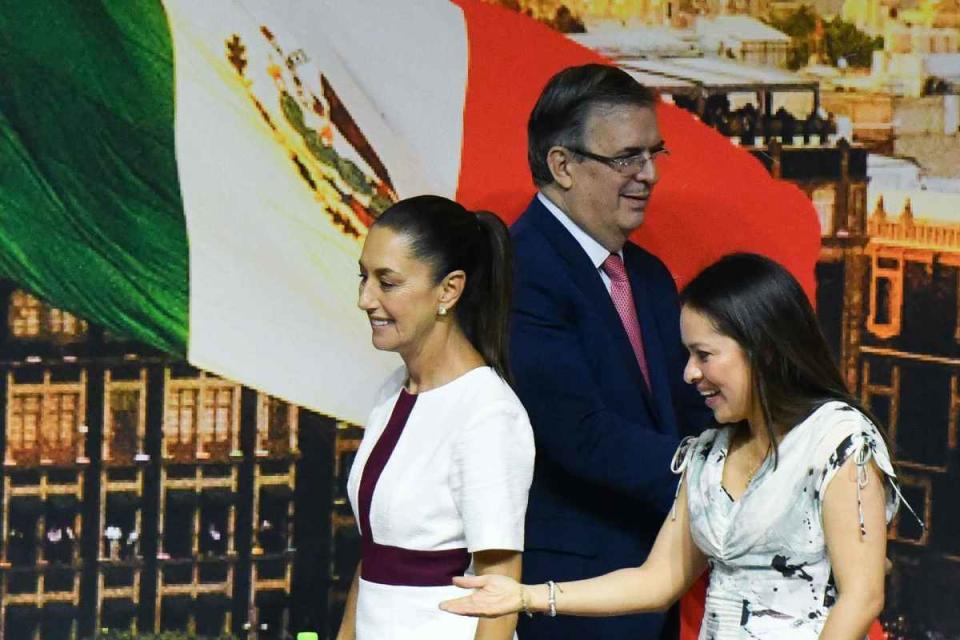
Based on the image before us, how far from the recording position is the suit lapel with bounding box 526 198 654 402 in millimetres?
3133

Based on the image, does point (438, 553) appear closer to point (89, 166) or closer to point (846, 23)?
point (89, 166)

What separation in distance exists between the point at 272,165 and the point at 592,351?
1.05 metres

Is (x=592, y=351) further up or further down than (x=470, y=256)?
further down

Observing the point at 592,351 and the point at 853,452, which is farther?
the point at 592,351

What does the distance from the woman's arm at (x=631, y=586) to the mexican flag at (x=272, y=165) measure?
1.34 meters

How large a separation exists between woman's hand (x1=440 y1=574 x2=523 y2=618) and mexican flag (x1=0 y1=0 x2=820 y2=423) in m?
1.40

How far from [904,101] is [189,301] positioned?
1.72 metres

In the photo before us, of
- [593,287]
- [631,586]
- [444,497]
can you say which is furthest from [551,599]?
[593,287]

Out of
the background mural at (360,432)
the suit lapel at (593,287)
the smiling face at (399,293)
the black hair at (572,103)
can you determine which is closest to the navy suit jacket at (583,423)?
the suit lapel at (593,287)

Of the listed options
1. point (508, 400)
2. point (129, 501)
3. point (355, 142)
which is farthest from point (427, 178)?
point (508, 400)

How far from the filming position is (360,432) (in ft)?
12.8

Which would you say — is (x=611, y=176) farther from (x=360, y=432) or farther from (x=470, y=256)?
(x=360, y=432)

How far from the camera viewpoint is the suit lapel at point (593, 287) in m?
3.13

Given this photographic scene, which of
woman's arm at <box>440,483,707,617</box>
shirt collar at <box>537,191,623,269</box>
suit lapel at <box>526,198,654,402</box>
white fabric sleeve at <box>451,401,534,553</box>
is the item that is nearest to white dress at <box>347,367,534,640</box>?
white fabric sleeve at <box>451,401,534,553</box>
